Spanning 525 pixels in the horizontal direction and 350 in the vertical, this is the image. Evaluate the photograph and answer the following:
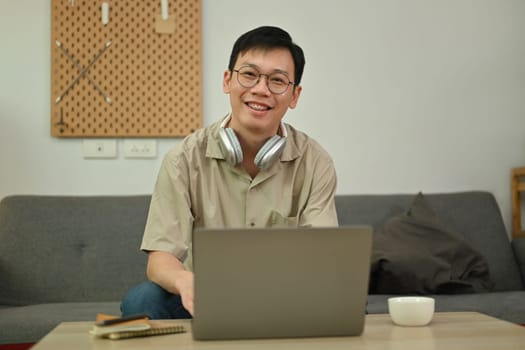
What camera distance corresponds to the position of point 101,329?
4.25 ft

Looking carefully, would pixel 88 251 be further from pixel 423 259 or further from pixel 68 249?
pixel 423 259

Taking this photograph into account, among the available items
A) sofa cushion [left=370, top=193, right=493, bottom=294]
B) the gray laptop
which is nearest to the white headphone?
the gray laptop

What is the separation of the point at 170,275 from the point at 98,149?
163cm

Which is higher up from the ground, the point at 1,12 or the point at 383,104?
the point at 1,12

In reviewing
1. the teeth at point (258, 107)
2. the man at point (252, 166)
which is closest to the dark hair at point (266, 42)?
the man at point (252, 166)

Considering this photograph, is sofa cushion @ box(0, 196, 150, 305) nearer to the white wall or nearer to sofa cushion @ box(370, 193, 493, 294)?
the white wall

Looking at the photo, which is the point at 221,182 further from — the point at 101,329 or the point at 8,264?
the point at 8,264

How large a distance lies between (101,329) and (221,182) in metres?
0.83

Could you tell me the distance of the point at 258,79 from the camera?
6.70 ft

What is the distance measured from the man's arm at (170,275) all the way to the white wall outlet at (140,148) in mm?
1392

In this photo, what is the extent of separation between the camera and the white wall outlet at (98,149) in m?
3.21

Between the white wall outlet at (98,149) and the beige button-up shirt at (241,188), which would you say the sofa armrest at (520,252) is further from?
the white wall outlet at (98,149)

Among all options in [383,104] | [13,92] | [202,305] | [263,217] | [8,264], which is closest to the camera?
[202,305]

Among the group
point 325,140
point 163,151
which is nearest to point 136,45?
point 163,151
